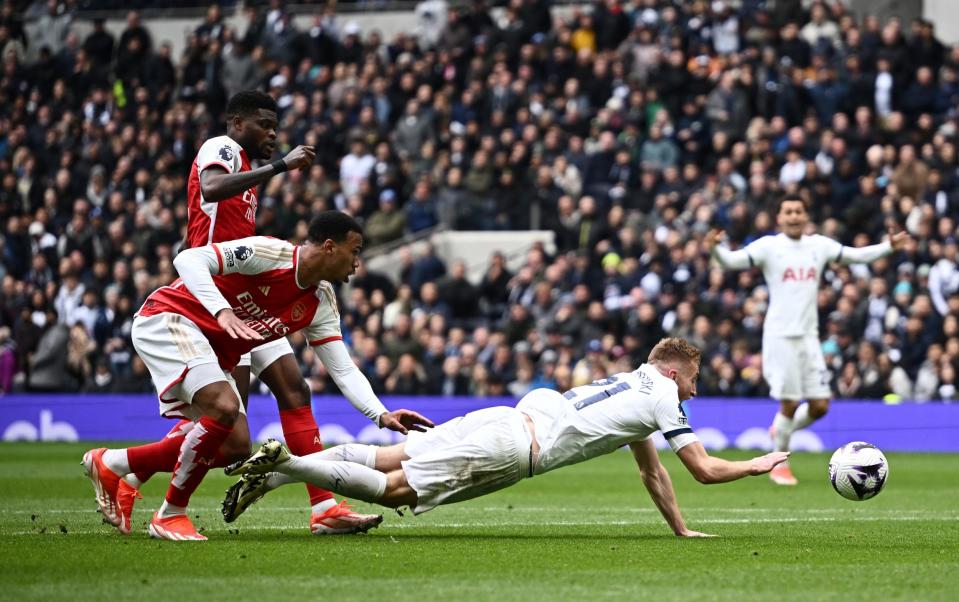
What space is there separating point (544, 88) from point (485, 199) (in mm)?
2187

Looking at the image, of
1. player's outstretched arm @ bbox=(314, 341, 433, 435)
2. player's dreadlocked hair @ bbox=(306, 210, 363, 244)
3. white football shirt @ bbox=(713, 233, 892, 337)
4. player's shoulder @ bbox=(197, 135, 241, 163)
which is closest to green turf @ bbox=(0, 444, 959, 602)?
player's outstretched arm @ bbox=(314, 341, 433, 435)

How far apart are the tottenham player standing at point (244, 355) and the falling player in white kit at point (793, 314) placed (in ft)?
20.6

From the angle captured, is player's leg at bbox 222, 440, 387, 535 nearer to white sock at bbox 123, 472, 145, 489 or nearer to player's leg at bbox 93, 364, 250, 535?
player's leg at bbox 93, 364, 250, 535

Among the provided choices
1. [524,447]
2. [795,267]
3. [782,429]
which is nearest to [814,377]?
[782,429]

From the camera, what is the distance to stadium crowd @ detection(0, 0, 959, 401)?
71.1ft

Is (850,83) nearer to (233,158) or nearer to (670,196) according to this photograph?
(670,196)

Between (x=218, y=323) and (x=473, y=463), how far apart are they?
172 centimetres

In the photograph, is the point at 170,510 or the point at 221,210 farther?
the point at 221,210

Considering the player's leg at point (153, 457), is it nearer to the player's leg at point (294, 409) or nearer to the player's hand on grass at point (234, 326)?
the player's leg at point (294, 409)

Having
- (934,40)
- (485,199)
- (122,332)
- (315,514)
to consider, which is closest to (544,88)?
(485,199)

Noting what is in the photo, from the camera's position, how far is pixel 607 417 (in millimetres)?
9172

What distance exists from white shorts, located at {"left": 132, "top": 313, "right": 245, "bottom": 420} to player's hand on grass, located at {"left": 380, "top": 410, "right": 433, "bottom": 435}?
3.03 ft

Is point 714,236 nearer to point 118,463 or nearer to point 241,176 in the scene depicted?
point 241,176

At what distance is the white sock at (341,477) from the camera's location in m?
8.95
